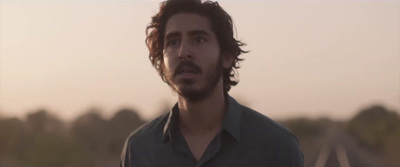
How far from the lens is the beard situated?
14.1 feet

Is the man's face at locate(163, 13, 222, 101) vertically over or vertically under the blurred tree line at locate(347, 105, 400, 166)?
over

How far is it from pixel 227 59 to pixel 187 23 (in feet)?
1.22

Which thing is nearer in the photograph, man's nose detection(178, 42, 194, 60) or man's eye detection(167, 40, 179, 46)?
man's nose detection(178, 42, 194, 60)

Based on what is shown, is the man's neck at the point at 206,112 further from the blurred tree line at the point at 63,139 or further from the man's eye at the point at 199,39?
the blurred tree line at the point at 63,139

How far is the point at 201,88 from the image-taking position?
432cm

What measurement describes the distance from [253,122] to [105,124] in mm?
53852

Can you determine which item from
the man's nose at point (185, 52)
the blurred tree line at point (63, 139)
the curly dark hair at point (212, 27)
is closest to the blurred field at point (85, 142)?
the blurred tree line at point (63, 139)

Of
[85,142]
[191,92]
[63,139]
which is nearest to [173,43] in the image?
[191,92]

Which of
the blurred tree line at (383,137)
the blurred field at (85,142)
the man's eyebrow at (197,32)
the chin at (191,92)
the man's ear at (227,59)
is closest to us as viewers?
the chin at (191,92)

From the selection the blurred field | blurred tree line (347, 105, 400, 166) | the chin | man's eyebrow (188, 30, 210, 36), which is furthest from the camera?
blurred tree line (347, 105, 400, 166)

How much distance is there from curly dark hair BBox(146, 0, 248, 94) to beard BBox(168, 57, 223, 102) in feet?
0.97

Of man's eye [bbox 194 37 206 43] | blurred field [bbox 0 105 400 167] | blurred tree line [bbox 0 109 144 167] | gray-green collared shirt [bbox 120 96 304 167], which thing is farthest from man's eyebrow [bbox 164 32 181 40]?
blurred tree line [bbox 0 109 144 167]

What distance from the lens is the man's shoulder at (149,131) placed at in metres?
4.72

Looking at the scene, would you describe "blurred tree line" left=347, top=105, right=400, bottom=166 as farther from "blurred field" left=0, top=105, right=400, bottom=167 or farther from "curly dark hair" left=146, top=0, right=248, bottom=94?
"curly dark hair" left=146, top=0, right=248, bottom=94
